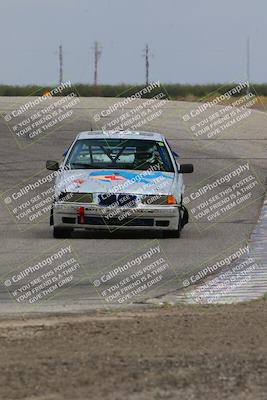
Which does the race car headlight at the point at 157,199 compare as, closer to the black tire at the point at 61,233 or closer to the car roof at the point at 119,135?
the black tire at the point at 61,233

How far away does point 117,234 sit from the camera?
17.5 m

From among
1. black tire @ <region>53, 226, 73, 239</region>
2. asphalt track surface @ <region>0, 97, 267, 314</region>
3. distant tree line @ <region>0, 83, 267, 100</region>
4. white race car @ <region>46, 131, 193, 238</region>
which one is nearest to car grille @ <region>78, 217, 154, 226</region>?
white race car @ <region>46, 131, 193, 238</region>

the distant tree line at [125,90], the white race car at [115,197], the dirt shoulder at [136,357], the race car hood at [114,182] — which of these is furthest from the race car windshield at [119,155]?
the distant tree line at [125,90]

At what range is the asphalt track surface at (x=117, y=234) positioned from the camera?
11984 millimetres

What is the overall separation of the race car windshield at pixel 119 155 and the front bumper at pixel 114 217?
3.54 feet

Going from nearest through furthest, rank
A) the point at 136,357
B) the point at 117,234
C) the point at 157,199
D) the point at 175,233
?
the point at 136,357 < the point at 157,199 < the point at 175,233 < the point at 117,234

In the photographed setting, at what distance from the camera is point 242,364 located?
24.3 ft

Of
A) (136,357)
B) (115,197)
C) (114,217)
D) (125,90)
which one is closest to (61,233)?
(114,217)

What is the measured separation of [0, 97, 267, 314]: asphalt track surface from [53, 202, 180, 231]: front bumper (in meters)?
0.21

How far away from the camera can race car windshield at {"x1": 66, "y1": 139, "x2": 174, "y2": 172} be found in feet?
58.2

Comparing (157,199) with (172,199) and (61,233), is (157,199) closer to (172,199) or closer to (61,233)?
(172,199)

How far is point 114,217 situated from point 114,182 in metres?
0.51

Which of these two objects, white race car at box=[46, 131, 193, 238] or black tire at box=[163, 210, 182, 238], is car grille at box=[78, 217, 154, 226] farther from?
black tire at box=[163, 210, 182, 238]

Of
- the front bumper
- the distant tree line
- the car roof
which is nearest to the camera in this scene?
the front bumper
